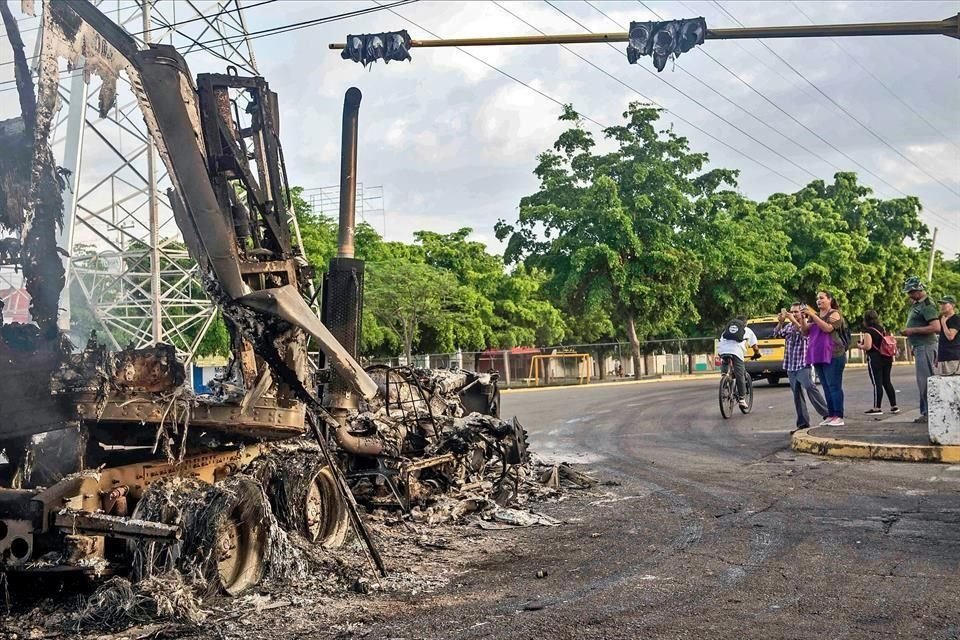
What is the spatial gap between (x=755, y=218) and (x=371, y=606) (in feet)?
158

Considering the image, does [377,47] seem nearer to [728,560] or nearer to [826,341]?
[826,341]

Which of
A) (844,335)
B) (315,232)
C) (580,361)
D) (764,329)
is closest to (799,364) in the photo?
(844,335)

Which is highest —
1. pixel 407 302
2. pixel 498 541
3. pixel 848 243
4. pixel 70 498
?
pixel 848 243

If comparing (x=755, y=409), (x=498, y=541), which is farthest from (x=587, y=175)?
(x=498, y=541)

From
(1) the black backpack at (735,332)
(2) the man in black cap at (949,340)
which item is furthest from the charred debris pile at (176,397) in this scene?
(1) the black backpack at (735,332)

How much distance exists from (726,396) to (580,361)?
23.8 metres

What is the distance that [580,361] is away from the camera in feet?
134

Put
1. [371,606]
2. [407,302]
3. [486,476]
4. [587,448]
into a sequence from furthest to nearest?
1. [407,302]
2. [587,448]
3. [486,476]
4. [371,606]

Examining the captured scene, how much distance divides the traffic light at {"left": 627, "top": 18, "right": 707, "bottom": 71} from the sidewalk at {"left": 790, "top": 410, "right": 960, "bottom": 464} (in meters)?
5.66

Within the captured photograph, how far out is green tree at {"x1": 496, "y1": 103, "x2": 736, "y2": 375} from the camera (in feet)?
123

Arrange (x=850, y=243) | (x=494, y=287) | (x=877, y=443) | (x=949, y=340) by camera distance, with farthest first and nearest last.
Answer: (x=850, y=243)
(x=494, y=287)
(x=949, y=340)
(x=877, y=443)

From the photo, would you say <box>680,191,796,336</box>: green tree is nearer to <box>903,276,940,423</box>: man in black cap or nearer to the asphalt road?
<box>903,276,940,423</box>: man in black cap

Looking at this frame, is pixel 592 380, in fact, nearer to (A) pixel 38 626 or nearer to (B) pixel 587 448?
(B) pixel 587 448

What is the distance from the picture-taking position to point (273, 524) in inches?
255
